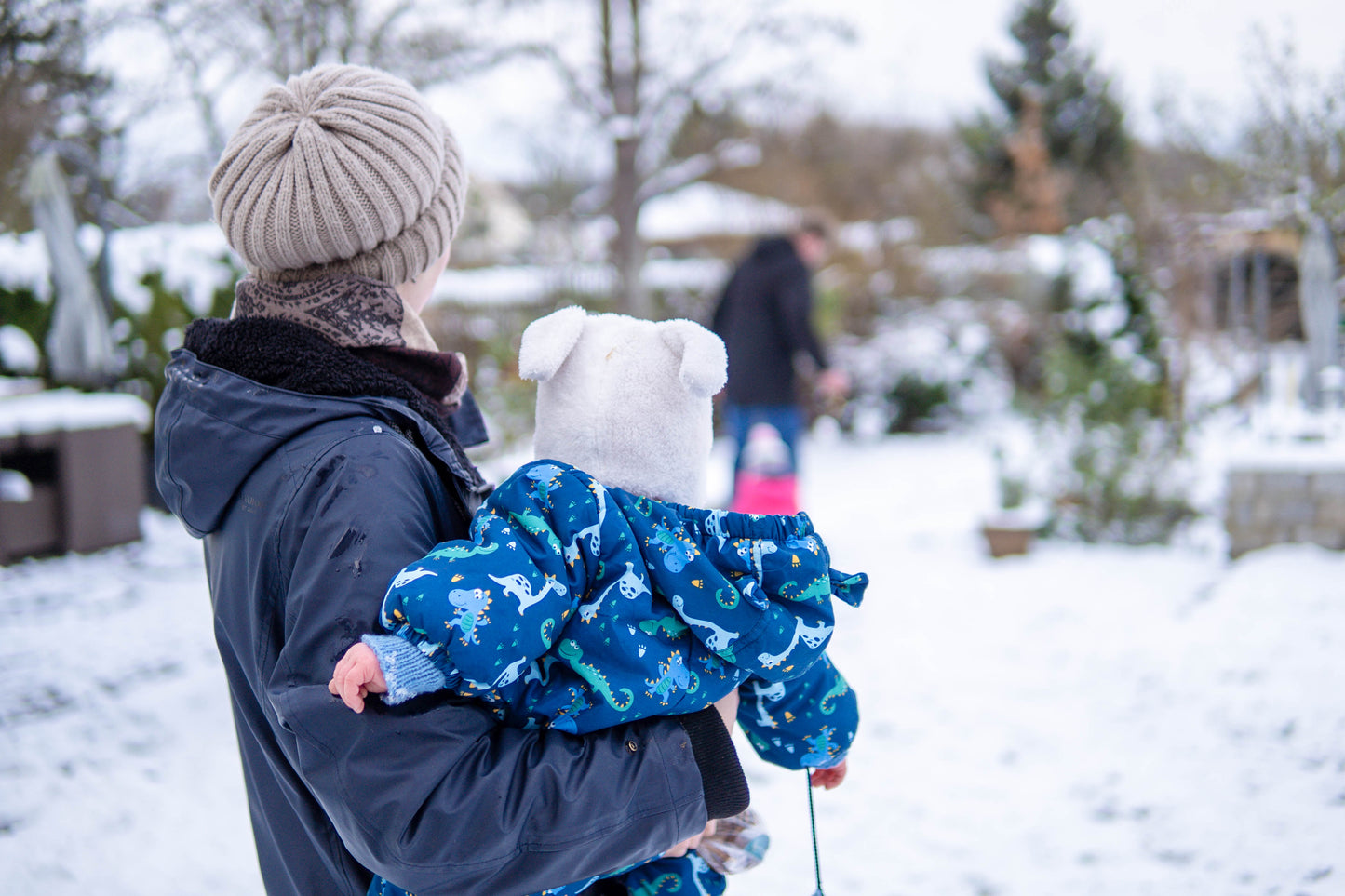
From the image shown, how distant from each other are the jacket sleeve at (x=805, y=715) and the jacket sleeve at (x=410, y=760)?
395mm

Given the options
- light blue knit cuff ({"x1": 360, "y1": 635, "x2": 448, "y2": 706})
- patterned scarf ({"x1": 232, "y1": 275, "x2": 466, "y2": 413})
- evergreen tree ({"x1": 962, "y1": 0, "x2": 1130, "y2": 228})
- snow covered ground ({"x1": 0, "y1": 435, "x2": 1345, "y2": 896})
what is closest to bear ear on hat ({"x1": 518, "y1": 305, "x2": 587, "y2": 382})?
patterned scarf ({"x1": 232, "y1": 275, "x2": 466, "y2": 413})

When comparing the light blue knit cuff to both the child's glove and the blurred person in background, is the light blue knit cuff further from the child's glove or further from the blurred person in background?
the blurred person in background

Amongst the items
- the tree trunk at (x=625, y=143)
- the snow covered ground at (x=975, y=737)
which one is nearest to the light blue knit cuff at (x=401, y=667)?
the snow covered ground at (x=975, y=737)

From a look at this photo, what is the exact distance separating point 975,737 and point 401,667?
10.5ft

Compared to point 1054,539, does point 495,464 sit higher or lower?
higher

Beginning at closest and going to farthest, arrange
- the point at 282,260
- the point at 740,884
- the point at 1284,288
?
the point at 282,260, the point at 740,884, the point at 1284,288

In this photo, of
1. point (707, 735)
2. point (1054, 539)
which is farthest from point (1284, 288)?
point (707, 735)

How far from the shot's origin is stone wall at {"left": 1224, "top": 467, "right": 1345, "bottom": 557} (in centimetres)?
481

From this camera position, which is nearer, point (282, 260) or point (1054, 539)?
point (282, 260)

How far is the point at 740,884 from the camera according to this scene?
279cm

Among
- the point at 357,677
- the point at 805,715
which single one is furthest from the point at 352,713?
the point at 805,715

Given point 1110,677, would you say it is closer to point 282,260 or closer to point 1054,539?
point 1054,539

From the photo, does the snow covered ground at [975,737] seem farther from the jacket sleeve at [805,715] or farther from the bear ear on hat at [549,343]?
the bear ear on hat at [549,343]

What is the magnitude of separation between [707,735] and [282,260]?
0.74m
